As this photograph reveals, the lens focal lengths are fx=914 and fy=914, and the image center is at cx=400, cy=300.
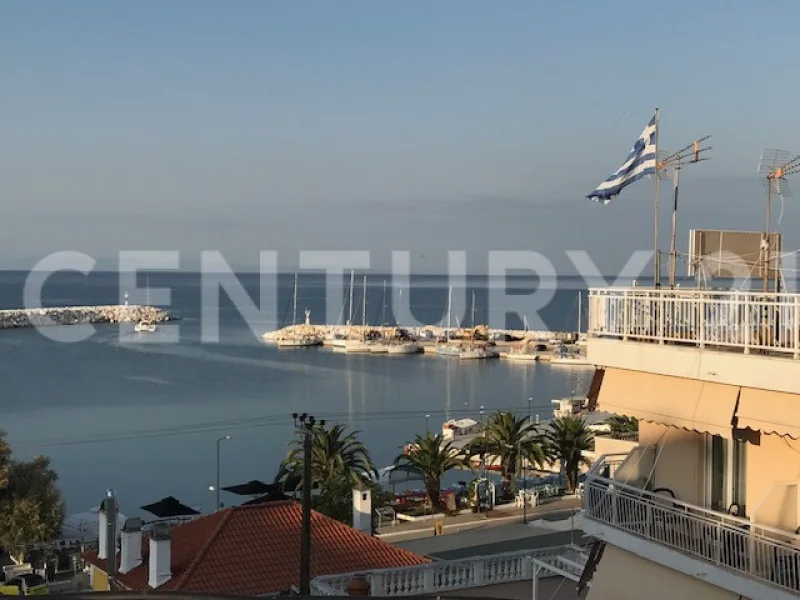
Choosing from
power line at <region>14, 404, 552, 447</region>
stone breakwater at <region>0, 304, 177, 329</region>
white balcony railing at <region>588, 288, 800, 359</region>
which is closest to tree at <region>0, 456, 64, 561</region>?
white balcony railing at <region>588, 288, 800, 359</region>

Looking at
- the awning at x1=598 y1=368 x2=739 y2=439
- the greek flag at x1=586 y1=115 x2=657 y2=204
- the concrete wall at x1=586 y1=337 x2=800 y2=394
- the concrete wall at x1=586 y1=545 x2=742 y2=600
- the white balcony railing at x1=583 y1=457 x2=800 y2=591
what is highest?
the greek flag at x1=586 y1=115 x2=657 y2=204

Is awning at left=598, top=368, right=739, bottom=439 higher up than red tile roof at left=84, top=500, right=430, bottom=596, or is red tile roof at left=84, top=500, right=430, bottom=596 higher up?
awning at left=598, top=368, right=739, bottom=439

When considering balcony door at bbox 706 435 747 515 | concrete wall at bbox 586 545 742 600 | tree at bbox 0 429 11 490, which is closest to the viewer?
concrete wall at bbox 586 545 742 600

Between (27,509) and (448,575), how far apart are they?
1580cm

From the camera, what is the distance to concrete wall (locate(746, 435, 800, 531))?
21.7ft

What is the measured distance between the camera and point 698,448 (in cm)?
739

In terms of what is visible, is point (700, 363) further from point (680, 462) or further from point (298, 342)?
point (298, 342)

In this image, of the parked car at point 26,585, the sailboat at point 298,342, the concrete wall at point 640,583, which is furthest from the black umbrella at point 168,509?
the sailboat at point 298,342

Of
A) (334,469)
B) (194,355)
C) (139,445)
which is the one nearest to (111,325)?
(194,355)

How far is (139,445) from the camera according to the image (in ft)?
173

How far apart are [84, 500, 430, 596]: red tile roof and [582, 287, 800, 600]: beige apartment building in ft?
19.6

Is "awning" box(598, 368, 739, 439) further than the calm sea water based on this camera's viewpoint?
No

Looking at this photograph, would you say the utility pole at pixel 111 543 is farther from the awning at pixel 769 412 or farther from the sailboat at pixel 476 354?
the sailboat at pixel 476 354

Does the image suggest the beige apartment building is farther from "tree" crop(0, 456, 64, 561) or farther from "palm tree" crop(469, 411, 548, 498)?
"palm tree" crop(469, 411, 548, 498)
